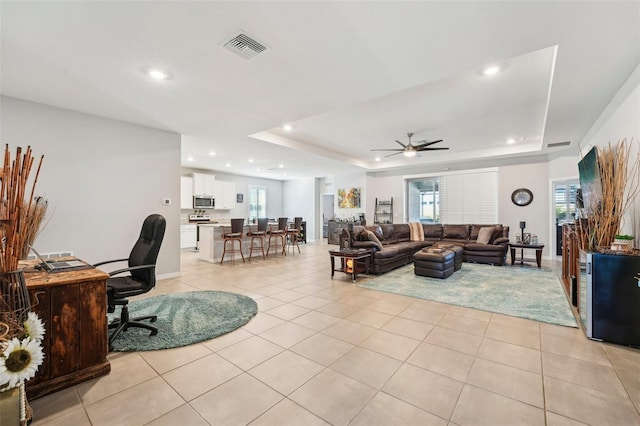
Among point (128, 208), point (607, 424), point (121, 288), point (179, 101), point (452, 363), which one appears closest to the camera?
point (607, 424)

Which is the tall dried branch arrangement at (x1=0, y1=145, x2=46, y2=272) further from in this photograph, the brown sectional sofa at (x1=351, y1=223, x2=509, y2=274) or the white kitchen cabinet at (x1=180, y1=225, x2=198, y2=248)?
the white kitchen cabinet at (x1=180, y1=225, x2=198, y2=248)

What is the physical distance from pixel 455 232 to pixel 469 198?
1511 millimetres

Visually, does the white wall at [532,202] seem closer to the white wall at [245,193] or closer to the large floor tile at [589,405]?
the large floor tile at [589,405]

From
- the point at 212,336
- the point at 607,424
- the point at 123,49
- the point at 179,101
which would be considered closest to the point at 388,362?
the point at 607,424

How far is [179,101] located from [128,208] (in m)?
2.14

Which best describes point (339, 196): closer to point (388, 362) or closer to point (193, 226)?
point (193, 226)

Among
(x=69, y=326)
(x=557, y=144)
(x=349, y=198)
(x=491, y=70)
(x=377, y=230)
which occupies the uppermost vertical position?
(x=491, y=70)

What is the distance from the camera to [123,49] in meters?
2.59

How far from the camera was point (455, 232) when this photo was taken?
7.38 metres

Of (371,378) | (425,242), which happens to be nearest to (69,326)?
(371,378)

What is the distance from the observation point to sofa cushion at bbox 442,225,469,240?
7.26 m

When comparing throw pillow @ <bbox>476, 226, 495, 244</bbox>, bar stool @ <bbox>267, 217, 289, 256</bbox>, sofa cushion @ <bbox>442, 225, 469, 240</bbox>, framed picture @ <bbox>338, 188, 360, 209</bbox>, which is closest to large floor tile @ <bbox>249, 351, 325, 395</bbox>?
bar stool @ <bbox>267, 217, 289, 256</bbox>

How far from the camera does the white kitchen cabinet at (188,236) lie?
9.14m

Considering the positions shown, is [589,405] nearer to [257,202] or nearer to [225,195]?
[225,195]
